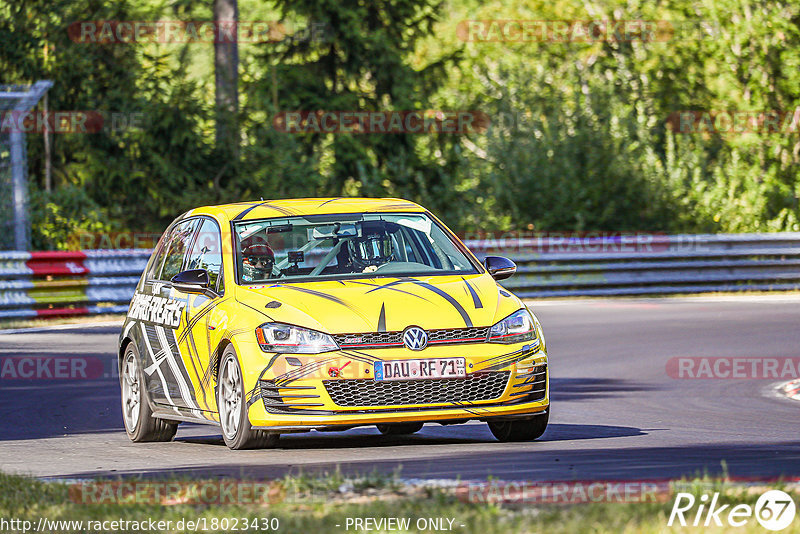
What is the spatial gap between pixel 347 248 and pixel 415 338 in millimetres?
1428

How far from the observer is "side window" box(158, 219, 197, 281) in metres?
11.8

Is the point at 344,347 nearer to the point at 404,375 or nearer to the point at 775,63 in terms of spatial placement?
the point at 404,375

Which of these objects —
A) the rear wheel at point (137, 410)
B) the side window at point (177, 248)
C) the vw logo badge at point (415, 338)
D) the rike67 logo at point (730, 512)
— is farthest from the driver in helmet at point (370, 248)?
the rike67 logo at point (730, 512)

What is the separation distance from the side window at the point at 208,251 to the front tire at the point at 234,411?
804 mm

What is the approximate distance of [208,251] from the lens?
36.8 feet

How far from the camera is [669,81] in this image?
45.1m

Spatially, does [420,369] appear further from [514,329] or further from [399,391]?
[514,329]

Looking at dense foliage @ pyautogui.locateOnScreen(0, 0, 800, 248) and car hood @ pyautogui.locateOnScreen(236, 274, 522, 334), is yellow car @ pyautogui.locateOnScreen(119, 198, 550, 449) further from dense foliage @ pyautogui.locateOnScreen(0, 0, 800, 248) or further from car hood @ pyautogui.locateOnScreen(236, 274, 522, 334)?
dense foliage @ pyautogui.locateOnScreen(0, 0, 800, 248)

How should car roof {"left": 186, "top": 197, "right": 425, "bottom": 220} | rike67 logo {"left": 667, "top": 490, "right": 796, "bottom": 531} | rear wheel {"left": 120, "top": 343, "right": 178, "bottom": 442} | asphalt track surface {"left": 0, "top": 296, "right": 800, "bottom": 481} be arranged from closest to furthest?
rike67 logo {"left": 667, "top": 490, "right": 796, "bottom": 531}
asphalt track surface {"left": 0, "top": 296, "right": 800, "bottom": 481}
car roof {"left": 186, "top": 197, "right": 425, "bottom": 220}
rear wheel {"left": 120, "top": 343, "right": 178, "bottom": 442}

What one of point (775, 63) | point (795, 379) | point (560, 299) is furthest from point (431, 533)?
point (775, 63)

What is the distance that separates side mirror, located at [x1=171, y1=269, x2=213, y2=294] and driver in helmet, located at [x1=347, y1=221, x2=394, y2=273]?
97 centimetres
